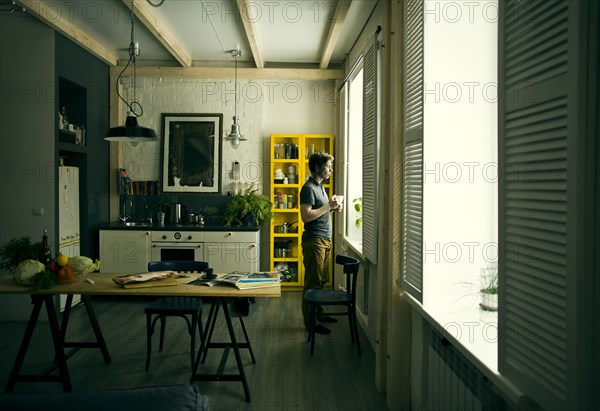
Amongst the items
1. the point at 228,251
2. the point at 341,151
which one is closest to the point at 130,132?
the point at 228,251

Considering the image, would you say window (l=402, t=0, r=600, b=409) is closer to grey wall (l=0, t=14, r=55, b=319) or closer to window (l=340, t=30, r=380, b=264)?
window (l=340, t=30, r=380, b=264)

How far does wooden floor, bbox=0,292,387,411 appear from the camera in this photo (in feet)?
11.1

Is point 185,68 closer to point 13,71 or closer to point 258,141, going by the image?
point 258,141

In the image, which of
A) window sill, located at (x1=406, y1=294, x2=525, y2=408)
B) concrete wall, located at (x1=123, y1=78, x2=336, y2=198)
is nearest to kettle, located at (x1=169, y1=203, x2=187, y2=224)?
concrete wall, located at (x1=123, y1=78, x2=336, y2=198)

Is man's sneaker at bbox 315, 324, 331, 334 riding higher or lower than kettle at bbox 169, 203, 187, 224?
lower

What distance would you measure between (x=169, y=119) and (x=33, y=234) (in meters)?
2.51

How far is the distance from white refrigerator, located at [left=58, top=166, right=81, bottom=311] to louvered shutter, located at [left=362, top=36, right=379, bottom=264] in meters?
3.39

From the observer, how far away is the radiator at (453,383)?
6.37ft

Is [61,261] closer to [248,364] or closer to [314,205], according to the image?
[248,364]

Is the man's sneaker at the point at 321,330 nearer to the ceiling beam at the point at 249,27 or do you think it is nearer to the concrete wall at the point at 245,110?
the concrete wall at the point at 245,110

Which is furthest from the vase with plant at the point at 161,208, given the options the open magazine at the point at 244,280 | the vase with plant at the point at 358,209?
the open magazine at the point at 244,280

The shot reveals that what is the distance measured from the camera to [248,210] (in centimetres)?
650

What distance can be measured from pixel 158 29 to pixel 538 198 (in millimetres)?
4653

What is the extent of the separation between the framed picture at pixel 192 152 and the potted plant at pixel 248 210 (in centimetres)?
50
